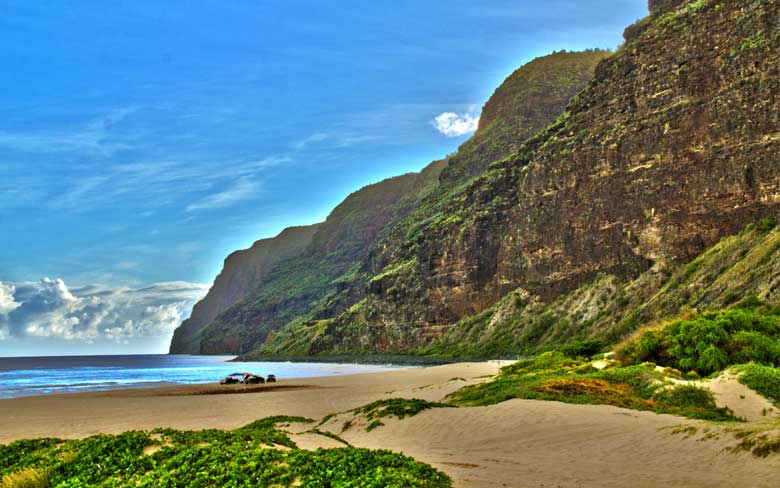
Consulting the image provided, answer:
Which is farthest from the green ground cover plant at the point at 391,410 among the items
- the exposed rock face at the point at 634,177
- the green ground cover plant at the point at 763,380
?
the exposed rock face at the point at 634,177

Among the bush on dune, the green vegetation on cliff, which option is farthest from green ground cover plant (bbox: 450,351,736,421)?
the green vegetation on cliff

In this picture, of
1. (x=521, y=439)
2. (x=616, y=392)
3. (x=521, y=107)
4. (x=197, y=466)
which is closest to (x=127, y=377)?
(x=616, y=392)

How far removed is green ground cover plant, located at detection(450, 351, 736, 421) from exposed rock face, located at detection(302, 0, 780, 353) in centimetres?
5129

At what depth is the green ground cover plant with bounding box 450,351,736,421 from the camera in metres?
20.1

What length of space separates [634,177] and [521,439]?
72316 mm

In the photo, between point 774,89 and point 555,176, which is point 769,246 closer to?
point 774,89

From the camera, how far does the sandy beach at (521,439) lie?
12094 millimetres

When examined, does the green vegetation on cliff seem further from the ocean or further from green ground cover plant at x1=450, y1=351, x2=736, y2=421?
green ground cover plant at x1=450, y1=351, x2=736, y2=421

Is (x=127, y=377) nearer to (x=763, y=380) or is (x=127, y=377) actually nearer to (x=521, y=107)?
(x=763, y=380)

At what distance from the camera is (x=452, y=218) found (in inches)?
4889

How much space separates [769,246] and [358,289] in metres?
124

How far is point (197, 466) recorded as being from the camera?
9664mm

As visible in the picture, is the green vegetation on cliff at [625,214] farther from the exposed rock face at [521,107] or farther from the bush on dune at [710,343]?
the exposed rock face at [521,107]

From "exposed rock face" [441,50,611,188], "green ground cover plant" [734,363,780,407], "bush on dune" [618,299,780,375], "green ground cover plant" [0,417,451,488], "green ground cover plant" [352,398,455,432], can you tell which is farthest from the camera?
"exposed rock face" [441,50,611,188]
